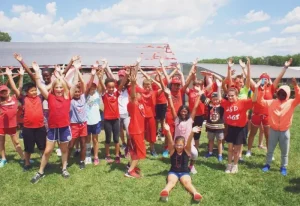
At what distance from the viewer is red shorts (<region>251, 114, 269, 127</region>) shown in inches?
289

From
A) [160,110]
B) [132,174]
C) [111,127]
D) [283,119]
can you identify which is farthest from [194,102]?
[132,174]

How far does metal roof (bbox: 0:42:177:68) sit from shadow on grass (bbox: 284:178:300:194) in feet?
33.2

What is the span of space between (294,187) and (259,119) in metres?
2.25

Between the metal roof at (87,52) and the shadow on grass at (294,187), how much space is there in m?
10.1

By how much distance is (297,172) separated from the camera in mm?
6270

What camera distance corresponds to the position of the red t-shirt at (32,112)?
20.5 feet

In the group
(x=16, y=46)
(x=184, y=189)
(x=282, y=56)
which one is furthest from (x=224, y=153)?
(x=282, y=56)

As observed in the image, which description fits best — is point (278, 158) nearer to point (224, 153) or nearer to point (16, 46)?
point (224, 153)

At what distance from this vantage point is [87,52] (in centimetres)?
1741

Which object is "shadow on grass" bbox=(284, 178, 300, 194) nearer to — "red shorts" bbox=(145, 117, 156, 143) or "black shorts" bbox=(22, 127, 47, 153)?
"red shorts" bbox=(145, 117, 156, 143)

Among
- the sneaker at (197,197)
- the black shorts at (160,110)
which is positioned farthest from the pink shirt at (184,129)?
the black shorts at (160,110)

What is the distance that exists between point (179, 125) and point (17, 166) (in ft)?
13.7

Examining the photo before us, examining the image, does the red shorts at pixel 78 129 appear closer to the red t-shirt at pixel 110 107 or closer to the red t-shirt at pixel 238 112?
the red t-shirt at pixel 110 107

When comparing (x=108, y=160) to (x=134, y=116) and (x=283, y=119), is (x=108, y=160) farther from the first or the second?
(x=283, y=119)
